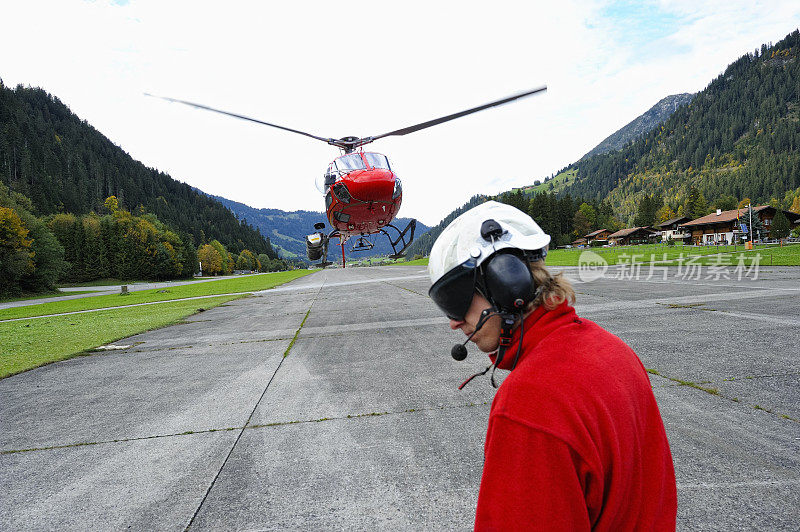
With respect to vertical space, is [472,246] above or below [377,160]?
below

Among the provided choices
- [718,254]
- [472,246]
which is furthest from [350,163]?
[718,254]

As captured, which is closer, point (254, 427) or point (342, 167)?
point (254, 427)

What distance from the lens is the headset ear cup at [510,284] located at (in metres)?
1.46

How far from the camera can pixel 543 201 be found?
326 feet

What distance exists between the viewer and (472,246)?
Result: 5.18 ft

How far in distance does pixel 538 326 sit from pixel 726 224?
104158 millimetres

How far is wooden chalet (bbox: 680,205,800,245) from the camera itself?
76.0m

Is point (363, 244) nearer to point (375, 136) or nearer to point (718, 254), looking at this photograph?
point (375, 136)

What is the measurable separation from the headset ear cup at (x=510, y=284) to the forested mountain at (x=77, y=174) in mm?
122076

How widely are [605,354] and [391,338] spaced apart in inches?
339

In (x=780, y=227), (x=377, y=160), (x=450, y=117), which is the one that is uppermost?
(x=450, y=117)

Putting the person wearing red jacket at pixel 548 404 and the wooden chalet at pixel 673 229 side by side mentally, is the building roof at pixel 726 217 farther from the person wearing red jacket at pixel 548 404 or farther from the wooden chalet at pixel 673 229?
the person wearing red jacket at pixel 548 404

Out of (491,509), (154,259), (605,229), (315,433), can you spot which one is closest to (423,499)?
(315,433)

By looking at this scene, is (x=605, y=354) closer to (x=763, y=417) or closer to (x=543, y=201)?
(x=763, y=417)
